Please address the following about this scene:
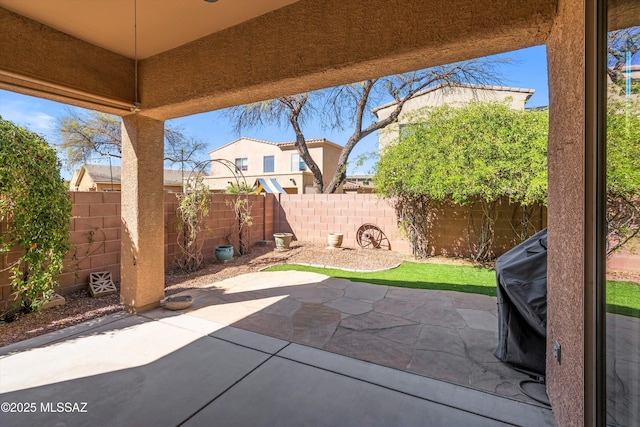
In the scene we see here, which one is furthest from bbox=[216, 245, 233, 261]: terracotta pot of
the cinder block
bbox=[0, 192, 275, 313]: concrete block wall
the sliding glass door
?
the sliding glass door

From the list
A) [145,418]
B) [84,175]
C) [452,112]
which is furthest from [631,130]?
[84,175]

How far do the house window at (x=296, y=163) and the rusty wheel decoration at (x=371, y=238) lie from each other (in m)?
14.7

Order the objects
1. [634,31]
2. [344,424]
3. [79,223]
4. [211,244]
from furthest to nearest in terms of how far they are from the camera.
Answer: [211,244]
[79,223]
[344,424]
[634,31]

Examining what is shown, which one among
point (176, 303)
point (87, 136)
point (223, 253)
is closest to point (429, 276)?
point (176, 303)

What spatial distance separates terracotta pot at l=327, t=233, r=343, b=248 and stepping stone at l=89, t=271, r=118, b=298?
575 centimetres

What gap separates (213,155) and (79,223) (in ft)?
83.1

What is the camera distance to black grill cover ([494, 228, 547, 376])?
2700 millimetres

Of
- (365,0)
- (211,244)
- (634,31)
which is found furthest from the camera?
(211,244)

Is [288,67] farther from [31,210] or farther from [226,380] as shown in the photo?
[31,210]

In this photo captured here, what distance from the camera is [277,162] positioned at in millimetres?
24344

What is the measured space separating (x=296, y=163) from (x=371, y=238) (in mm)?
15351

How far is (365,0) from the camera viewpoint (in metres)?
2.38

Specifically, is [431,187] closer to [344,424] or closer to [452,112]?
[452,112]

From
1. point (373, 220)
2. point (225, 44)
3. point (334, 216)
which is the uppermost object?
point (225, 44)
